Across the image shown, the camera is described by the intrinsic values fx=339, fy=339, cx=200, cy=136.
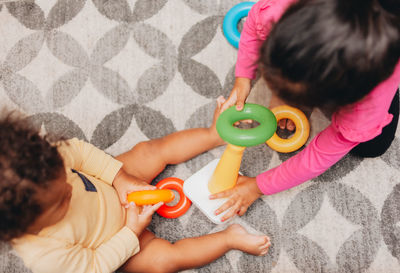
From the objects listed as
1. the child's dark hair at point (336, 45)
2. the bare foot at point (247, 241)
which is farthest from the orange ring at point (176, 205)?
the child's dark hair at point (336, 45)

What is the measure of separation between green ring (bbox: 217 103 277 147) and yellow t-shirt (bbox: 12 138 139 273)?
11.1 inches

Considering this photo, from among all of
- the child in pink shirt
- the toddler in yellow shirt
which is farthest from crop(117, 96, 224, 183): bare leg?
the child in pink shirt

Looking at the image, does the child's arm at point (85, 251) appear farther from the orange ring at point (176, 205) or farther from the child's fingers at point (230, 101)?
the child's fingers at point (230, 101)

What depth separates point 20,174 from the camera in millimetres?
519

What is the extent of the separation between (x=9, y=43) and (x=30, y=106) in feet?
0.73

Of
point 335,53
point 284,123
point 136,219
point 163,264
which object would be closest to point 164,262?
point 163,264

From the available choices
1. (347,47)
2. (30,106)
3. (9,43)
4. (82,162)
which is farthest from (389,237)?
(9,43)

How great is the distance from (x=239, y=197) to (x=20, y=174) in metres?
0.48

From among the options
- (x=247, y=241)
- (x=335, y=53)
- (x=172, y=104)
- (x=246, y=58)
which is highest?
(x=335, y=53)

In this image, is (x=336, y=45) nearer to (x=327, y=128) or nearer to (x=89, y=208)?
(x=327, y=128)

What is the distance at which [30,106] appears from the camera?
3.19 ft

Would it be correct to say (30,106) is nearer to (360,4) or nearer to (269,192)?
(269,192)

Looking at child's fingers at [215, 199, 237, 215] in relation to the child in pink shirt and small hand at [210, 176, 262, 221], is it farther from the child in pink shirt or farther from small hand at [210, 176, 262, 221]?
the child in pink shirt

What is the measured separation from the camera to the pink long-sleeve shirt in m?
0.56
